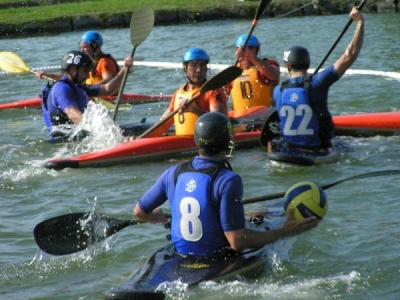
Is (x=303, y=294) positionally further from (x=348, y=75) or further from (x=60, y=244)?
(x=348, y=75)

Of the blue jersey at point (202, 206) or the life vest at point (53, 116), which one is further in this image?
the life vest at point (53, 116)

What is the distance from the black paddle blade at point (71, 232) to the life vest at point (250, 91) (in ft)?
15.1

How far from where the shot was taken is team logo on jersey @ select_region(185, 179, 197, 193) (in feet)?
18.6

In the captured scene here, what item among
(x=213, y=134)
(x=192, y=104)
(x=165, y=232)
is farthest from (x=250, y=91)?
(x=213, y=134)

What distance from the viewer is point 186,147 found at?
10.1m

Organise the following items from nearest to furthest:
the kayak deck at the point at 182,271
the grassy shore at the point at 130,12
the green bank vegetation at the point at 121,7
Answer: the kayak deck at the point at 182,271
the green bank vegetation at the point at 121,7
the grassy shore at the point at 130,12

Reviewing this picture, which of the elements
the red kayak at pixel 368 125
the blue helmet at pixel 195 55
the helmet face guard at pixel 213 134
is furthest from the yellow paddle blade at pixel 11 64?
the helmet face guard at pixel 213 134

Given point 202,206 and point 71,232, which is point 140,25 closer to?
point 71,232

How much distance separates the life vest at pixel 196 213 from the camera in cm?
564

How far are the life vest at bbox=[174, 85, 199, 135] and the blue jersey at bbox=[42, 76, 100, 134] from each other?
1.15 metres

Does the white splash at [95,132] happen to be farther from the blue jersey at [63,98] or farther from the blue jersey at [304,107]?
the blue jersey at [304,107]

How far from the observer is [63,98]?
10422 mm

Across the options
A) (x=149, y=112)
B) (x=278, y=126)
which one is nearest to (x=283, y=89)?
(x=278, y=126)

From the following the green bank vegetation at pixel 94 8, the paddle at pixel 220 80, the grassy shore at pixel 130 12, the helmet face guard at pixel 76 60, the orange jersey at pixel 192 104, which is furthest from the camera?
the green bank vegetation at pixel 94 8
